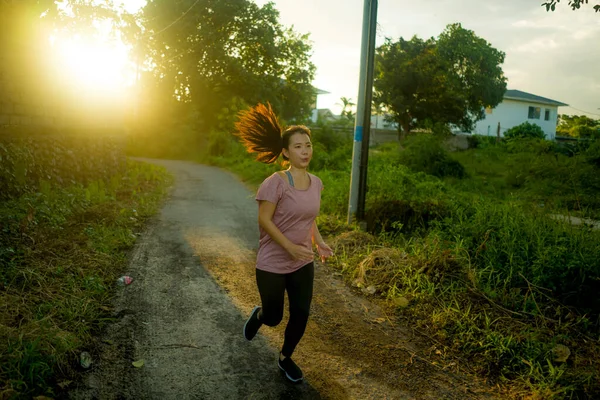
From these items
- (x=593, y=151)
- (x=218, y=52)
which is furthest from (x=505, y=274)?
(x=218, y=52)

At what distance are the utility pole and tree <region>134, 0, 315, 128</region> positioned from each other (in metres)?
25.6

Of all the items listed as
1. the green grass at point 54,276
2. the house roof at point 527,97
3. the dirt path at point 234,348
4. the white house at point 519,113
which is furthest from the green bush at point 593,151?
the house roof at point 527,97

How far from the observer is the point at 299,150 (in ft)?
11.2

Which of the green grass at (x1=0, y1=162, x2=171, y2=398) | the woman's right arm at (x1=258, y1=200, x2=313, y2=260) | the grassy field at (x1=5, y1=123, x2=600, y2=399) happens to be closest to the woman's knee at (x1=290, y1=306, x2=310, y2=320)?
the woman's right arm at (x1=258, y1=200, x2=313, y2=260)

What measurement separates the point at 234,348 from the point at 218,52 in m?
30.4

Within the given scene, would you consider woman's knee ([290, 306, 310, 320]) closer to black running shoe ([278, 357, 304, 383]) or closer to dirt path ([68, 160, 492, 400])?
black running shoe ([278, 357, 304, 383])

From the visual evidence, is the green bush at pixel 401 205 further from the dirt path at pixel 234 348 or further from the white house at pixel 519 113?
the white house at pixel 519 113

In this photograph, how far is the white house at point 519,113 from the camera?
1962 inches

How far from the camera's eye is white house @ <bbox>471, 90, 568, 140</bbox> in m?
49.8

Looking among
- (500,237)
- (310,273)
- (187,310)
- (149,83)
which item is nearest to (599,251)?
(500,237)

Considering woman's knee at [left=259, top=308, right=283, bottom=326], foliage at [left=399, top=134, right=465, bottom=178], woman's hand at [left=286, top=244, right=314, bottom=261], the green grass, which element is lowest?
the green grass

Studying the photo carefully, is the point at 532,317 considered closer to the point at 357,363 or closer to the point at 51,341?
the point at 357,363

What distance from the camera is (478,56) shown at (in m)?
42.3

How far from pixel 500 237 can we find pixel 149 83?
3300 centimetres
